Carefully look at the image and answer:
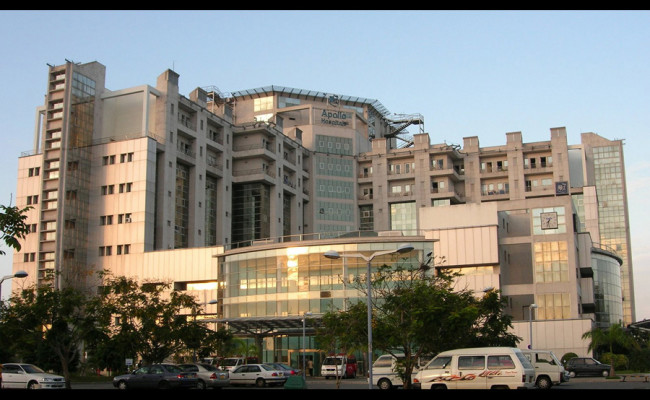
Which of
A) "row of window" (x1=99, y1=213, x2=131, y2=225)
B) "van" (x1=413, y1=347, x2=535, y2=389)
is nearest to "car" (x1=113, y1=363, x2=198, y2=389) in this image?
"van" (x1=413, y1=347, x2=535, y2=389)

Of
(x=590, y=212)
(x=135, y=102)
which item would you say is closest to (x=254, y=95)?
(x=135, y=102)

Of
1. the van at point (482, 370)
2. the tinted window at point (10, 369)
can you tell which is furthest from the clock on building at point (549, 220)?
the tinted window at point (10, 369)

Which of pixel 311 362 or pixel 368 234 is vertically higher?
pixel 368 234

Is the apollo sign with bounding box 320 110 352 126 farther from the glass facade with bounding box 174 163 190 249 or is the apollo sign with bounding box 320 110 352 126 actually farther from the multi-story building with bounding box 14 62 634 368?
the glass facade with bounding box 174 163 190 249

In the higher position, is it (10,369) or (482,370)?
(482,370)

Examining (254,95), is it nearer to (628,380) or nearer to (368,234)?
(368,234)

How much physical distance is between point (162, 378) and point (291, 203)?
7908cm

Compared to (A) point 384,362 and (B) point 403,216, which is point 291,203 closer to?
(B) point 403,216

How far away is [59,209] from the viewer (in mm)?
89312

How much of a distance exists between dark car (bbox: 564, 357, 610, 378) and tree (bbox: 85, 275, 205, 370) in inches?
1058

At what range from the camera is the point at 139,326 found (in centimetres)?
4612

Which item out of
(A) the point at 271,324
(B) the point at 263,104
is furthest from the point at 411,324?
(B) the point at 263,104

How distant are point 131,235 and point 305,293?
32674mm

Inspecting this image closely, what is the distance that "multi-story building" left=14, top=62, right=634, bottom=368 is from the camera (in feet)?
228
